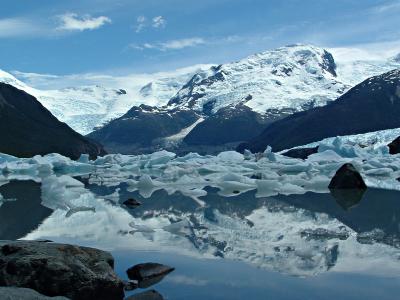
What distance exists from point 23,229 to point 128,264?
5065mm

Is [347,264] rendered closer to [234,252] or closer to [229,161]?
[234,252]

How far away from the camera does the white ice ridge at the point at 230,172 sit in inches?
939

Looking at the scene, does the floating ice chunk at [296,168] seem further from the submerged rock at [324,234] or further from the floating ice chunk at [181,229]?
the submerged rock at [324,234]

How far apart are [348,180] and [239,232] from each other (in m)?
11.5

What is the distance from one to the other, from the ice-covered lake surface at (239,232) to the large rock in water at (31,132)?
90391 mm

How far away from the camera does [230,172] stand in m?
27.8

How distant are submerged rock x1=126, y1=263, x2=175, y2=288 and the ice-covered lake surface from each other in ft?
0.63

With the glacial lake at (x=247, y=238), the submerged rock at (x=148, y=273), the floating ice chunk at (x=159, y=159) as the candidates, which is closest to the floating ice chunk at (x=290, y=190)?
the glacial lake at (x=247, y=238)

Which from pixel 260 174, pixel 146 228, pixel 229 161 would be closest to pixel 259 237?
pixel 146 228

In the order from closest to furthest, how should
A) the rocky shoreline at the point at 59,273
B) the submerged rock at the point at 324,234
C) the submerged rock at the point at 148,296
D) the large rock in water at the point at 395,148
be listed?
the rocky shoreline at the point at 59,273 < the submerged rock at the point at 148,296 < the submerged rock at the point at 324,234 < the large rock in water at the point at 395,148

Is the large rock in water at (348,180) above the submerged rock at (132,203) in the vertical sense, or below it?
above

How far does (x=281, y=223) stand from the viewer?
14008 millimetres

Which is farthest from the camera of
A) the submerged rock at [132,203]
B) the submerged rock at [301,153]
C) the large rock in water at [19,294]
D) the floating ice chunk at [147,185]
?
the submerged rock at [301,153]

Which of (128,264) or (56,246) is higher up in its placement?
(56,246)
